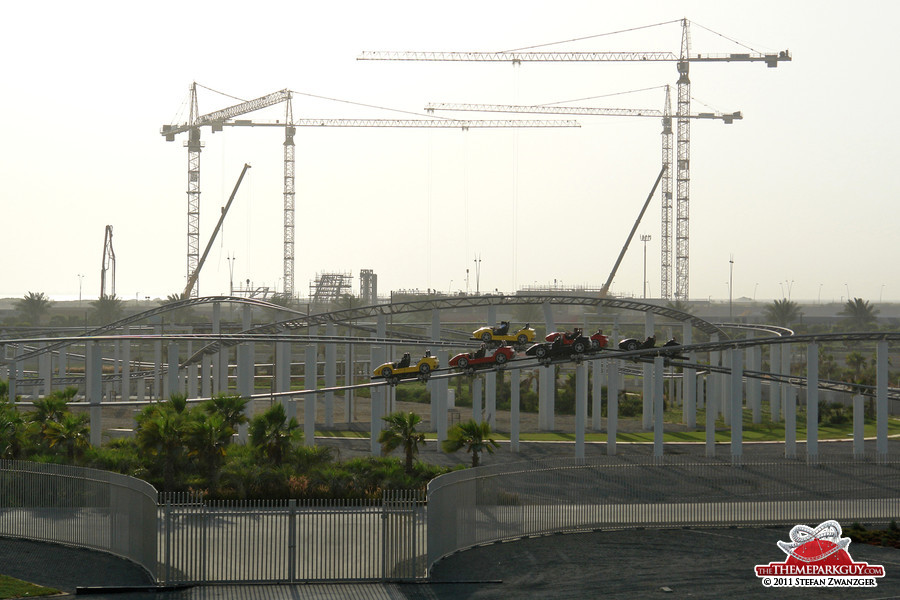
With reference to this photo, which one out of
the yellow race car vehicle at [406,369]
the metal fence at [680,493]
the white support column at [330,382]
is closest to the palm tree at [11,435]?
the yellow race car vehicle at [406,369]

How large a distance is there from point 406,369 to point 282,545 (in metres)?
16.8

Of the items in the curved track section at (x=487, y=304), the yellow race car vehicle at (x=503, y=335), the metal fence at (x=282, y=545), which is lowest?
the metal fence at (x=282, y=545)

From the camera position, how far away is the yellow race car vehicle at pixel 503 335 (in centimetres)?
3719

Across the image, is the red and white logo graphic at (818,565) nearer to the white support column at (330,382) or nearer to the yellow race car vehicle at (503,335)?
the yellow race car vehicle at (503,335)

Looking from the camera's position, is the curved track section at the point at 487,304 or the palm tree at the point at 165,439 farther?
the curved track section at the point at 487,304

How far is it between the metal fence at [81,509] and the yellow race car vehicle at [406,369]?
1433 cm

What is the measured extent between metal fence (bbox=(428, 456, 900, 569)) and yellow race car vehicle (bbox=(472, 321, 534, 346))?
1402cm

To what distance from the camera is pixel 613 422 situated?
121 feet

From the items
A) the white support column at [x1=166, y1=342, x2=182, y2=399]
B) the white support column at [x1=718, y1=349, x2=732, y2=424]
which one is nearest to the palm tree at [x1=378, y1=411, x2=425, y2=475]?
the white support column at [x1=166, y1=342, x2=182, y2=399]

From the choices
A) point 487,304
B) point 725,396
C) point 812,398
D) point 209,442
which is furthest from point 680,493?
point 725,396

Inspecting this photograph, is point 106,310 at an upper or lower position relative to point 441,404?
upper

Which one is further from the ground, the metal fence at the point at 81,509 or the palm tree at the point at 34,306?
the palm tree at the point at 34,306

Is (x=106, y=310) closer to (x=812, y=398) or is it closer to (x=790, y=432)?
(x=790, y=432)

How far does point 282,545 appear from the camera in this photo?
18234 millimetres
